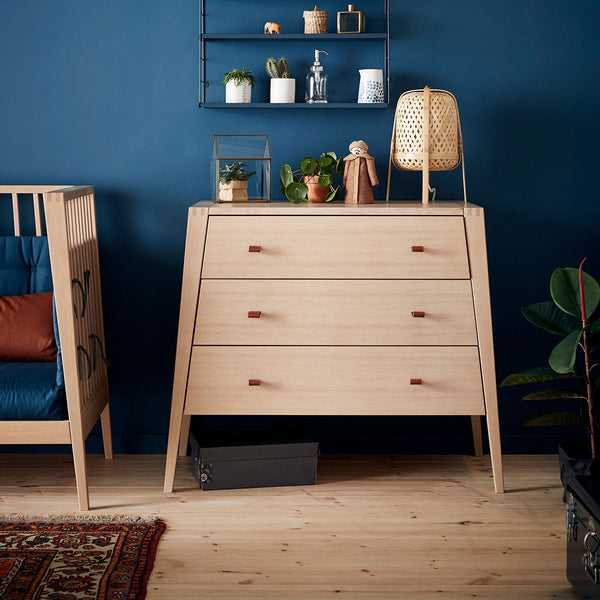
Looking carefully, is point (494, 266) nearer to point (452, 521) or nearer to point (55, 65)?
point (452, 521)

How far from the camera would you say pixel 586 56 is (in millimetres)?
2826

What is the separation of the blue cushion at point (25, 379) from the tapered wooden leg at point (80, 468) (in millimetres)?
83

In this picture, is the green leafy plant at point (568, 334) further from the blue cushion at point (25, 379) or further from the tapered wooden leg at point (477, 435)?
the blue cushion at point (25, 379)

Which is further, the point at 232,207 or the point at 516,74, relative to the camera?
the point at 516,74

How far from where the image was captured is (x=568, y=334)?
253 centimetres

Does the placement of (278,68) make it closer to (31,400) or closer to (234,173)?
(234,173)

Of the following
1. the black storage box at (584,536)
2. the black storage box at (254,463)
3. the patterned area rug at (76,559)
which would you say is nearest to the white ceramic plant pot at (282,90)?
the black storage box at (254,463)

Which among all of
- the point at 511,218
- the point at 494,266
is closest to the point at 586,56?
the point at 511,218

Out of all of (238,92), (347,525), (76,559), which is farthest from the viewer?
(238,92)

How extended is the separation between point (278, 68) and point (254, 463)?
145 cm

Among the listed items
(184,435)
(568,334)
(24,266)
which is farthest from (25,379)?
(568,334)

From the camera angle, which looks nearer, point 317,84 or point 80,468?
point 80,468

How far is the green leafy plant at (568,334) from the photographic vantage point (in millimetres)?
2371

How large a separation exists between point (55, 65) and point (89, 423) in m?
1.36
